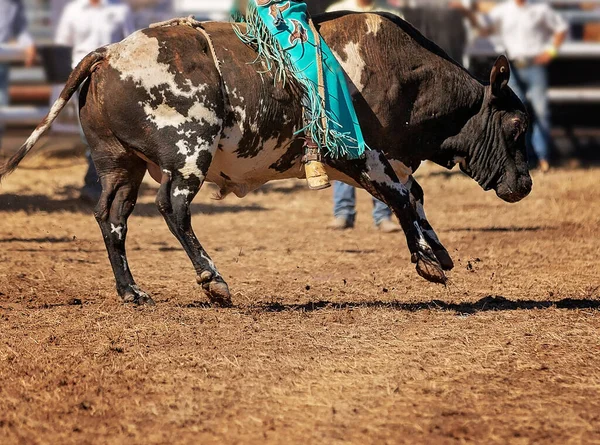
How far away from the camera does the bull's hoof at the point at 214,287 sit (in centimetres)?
611

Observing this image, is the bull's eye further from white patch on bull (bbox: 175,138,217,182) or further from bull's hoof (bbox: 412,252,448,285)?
white patch on bull (bbox: 175,138,217,182)

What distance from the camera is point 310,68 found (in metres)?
6.17

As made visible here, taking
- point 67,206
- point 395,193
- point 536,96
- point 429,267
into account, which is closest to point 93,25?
point 67,206

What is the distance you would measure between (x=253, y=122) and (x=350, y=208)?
3.82 meters

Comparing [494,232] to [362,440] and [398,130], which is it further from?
[362,440]

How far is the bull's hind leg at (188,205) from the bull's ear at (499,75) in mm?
1850

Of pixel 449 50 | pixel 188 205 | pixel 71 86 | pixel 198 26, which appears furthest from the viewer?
pixel 449 50

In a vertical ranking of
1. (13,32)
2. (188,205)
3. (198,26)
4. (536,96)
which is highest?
(198,26)

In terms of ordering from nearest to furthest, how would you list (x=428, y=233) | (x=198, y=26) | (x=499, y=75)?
(x=198, y=26) < (x=499, y=75) < (x=428, y=233)

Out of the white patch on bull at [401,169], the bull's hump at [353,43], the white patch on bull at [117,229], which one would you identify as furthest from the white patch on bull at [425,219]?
the white patch on bull at [117,229]

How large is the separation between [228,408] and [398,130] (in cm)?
253

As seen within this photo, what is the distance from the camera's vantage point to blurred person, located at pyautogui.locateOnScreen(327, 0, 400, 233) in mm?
9680

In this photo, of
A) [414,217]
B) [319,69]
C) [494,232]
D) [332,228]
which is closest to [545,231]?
[494,232]

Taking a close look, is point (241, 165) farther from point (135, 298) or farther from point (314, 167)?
point (135, 298)
